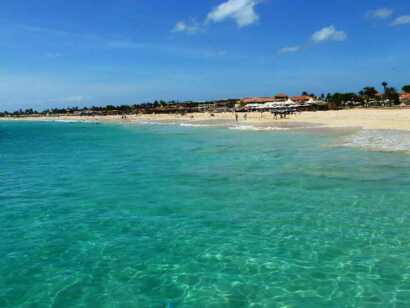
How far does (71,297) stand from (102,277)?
2.78 feet

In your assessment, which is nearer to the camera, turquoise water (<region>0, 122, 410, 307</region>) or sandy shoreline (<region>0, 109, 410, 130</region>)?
turquoise water (<region>0, 122, 410, 307</region>)

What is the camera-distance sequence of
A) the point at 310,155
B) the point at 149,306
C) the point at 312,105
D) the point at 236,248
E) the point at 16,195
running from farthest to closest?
the point at 312,105, the point at 310,155, the point at 16,195, the point at 236,248, the point at 149,306

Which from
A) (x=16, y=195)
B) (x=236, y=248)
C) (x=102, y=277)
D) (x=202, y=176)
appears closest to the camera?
(x=102, y=277)

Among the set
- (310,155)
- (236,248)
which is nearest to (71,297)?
(236,248)

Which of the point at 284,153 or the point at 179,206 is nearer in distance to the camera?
the point at 179,206

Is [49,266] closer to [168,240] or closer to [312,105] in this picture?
[168,240]

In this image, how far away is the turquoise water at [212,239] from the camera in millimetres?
7484

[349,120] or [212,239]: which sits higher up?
[212,239]

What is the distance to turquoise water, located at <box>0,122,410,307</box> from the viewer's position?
7.48 metres

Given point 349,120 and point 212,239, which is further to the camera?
point 349,120

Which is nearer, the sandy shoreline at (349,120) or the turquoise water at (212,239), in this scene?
the turquoise water at (212,239)

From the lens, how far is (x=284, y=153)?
85.1 ft

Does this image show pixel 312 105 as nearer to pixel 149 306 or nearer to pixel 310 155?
pixel 310 155

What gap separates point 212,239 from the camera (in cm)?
1023
